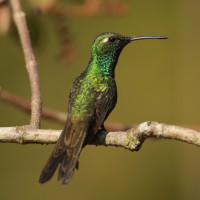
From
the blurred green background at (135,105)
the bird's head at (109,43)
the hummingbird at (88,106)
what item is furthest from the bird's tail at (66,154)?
the blurred green background at (135,105)

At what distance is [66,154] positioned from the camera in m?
2.12

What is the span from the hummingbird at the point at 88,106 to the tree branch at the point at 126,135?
0.36 feet

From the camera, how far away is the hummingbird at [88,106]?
2055 mm

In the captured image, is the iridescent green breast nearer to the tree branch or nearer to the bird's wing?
the bird's wing

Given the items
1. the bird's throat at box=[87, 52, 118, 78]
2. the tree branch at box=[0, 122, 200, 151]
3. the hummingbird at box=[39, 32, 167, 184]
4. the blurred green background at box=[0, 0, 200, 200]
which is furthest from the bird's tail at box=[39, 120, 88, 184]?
the blurred green background at box=[0, 0, 200, 200]

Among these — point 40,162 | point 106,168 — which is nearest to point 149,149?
point 106,168

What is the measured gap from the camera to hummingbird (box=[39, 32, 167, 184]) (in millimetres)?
2055

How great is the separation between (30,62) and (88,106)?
0.37m

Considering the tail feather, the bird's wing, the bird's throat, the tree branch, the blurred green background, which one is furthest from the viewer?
the blurred green background

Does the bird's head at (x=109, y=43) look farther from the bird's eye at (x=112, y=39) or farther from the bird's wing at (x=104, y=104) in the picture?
the bird's wing at (x=104, y=104)

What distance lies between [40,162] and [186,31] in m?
1.57

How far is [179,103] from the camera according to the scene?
373cm

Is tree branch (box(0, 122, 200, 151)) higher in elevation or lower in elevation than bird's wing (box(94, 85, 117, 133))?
lower

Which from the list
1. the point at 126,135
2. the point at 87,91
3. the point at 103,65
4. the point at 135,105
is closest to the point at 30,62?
the point at 87,91
